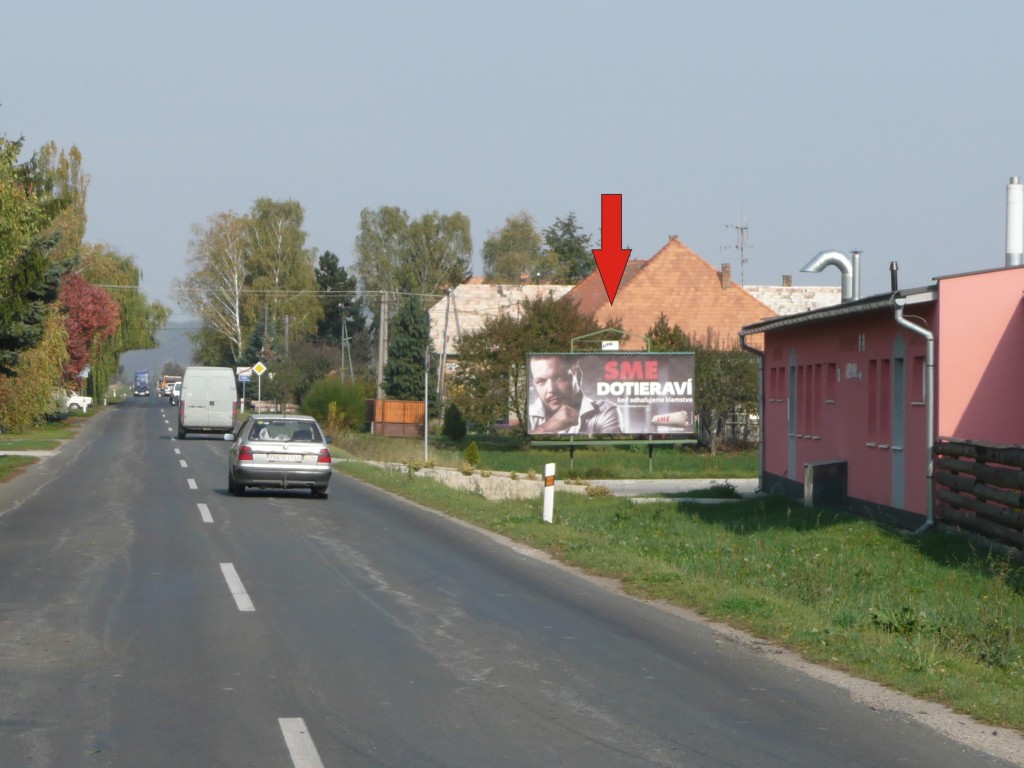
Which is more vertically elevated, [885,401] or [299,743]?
[885,401]

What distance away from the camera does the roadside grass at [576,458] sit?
38906 mm

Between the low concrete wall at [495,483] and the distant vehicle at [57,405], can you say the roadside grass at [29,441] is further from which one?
the low concrete wall at [495,483]

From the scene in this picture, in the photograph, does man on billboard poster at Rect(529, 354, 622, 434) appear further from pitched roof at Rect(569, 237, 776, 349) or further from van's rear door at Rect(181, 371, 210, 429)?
pitched roof at Rect(569, 237, 776, 349)

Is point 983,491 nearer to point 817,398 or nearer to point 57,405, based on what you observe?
point 817,398

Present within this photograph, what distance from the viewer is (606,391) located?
38.7 m

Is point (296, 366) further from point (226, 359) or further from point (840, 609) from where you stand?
point (840, 609)

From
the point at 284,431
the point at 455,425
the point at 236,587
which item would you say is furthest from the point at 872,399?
the point at 455,425

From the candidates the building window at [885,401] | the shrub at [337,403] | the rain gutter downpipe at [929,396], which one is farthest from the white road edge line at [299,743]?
the shrub at [337,403]

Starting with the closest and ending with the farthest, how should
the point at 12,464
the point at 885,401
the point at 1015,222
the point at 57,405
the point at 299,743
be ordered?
the point at 299,743, the point at 885,401, the point at 1015,222, the point at 12,464, the point at 57,405

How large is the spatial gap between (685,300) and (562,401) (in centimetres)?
2880

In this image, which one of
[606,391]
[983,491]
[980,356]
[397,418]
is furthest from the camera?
[397,418]

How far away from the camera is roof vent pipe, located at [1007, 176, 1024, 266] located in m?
23.3

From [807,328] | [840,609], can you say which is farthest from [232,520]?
[807,328]

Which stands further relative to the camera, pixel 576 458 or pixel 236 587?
pixel 576 458
